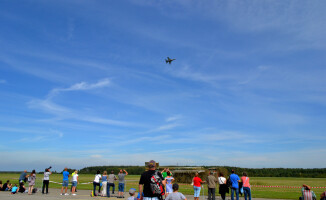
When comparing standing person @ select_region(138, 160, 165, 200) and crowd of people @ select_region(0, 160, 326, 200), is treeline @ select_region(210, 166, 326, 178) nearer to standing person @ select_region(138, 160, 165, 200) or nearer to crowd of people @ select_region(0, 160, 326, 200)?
crowd of people @ select_region(0, 160, 326, 200)

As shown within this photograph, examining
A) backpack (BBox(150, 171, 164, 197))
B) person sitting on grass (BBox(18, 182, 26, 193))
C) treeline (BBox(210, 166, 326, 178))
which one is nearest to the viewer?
backpack (BBox(150, 171, 164, 197))

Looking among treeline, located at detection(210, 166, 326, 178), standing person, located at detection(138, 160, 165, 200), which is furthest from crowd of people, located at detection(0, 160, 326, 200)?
treeline, located at detection(210, 166, 326, 178)

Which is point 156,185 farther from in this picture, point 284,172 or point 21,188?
point 284,172

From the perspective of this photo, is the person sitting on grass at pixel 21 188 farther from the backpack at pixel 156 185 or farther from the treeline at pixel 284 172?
the treeline at pixel 284 172

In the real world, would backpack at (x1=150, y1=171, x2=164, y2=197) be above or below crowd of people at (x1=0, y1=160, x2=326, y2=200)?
above

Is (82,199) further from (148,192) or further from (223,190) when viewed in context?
(148,192)

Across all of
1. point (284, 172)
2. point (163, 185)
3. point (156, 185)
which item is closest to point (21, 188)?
point (163, 185)

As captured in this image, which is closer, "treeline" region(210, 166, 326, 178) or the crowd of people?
the crowd of people

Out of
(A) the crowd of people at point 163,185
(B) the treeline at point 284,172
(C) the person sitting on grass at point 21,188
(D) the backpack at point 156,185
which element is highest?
(D) the backpack at point 156,185

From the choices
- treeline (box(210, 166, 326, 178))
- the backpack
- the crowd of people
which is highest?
the backpack

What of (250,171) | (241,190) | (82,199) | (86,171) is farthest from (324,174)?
(86,171)

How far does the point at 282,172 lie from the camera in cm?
6106

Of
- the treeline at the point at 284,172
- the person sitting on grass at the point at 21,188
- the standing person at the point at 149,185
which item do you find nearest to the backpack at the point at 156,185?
the standing person at the point at 149,185

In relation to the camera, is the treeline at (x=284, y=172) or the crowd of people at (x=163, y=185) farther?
the treeline at (x=284, y=172)
